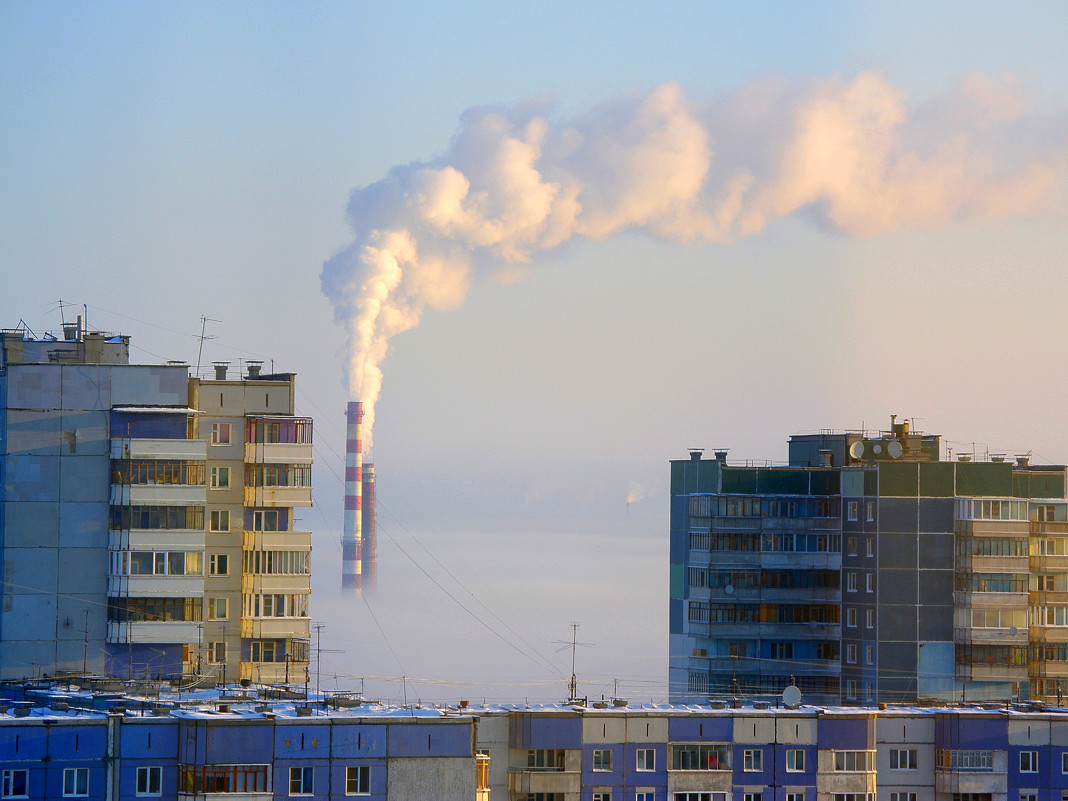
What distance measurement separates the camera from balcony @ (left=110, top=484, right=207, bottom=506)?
3989 inches

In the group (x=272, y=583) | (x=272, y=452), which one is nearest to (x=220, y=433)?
(x=272, y=452)

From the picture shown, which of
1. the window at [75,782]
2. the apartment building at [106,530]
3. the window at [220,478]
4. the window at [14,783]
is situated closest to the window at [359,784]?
the window at [75,782]

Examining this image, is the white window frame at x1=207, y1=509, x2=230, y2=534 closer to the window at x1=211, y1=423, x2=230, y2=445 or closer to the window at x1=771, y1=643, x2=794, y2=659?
the window at x1=211, y1=423, x2=230, y2=445

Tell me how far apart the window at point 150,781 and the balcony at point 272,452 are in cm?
4102

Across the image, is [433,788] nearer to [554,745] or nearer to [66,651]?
[554,745]

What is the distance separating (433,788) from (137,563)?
3550cm

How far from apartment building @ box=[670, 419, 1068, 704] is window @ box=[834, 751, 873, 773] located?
39792 mm

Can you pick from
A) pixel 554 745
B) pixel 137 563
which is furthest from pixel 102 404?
pixel 554 745

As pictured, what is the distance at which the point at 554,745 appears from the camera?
78.7 m

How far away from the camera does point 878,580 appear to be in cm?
12619

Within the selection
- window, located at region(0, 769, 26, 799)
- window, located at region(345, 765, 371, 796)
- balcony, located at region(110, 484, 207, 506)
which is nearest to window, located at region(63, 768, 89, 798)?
window, located at region(0, 769, 26, 799)

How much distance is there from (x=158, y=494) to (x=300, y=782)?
34.7m

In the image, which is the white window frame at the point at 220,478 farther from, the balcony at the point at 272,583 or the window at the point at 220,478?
the balcony at the point at 272,583

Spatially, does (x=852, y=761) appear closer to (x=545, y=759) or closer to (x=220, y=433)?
(x=545, y=759)
